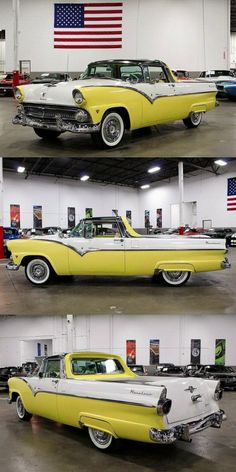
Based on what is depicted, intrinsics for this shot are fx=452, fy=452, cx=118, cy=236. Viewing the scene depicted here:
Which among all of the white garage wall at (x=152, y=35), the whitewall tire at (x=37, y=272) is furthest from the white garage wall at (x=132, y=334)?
the white garage wall at (x=152, y=35)

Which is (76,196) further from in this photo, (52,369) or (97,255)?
(52,369)

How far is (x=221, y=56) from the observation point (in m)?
22.7

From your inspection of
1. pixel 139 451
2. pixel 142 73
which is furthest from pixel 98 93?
pixel 139 451

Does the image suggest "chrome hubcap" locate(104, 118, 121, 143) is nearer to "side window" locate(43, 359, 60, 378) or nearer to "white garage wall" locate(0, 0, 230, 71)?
"side window" locate(43, 359, 60, 378)

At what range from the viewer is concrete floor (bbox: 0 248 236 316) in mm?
5906

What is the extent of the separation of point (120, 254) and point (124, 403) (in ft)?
9.53

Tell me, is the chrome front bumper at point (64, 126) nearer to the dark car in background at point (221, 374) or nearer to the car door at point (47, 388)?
the car door at point (47, 388)

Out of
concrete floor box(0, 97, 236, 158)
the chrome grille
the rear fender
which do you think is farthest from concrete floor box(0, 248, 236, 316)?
the chrome grille

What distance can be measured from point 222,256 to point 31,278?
313cm

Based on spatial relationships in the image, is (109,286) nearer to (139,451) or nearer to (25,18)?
(139,451)

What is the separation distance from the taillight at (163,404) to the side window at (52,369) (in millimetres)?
1978

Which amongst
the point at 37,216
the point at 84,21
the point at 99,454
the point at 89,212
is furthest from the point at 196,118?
the point at 84,21

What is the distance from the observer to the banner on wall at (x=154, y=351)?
1706 centimetres

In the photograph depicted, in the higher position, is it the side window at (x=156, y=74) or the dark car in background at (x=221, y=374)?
the side window at (x=156, y=74)
